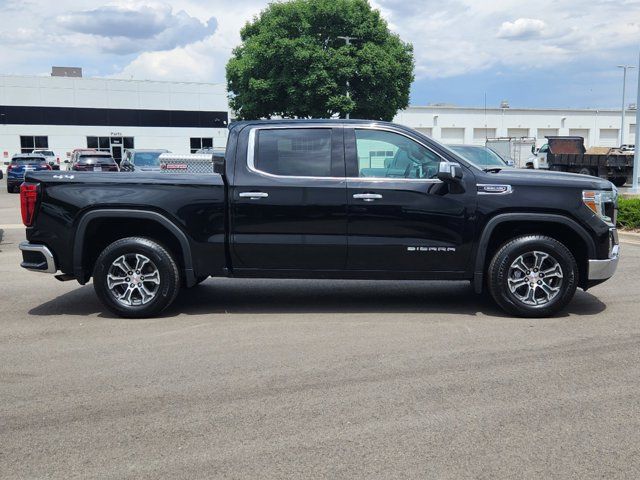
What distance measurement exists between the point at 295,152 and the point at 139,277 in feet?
6.77

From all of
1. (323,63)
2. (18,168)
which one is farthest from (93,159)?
(323,63)

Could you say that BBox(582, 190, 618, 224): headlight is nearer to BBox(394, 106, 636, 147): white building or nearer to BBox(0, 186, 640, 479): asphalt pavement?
BBox(0, 186, 640, 479): asphalt pavement

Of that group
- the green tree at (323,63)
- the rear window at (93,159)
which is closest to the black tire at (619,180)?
the green tree at (323,63)

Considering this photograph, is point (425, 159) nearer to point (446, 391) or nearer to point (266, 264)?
point (266, 264)

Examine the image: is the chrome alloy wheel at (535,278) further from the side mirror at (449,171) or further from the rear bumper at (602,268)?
the side mirror at (449,171)

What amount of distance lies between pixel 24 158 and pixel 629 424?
1287 inches

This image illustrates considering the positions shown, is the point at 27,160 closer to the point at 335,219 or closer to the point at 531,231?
the point at 335,219

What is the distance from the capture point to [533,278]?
6.55 meters

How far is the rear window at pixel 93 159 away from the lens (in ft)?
83.6

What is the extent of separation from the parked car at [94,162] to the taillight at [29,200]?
18.6 meters

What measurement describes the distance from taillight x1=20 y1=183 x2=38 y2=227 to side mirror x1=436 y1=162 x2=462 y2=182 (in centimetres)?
409

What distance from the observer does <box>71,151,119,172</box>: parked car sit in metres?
25.1

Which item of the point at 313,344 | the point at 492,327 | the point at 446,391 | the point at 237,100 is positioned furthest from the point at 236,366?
the point at 237,100

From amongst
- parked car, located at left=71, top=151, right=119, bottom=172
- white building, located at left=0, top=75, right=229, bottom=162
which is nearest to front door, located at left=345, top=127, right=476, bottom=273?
parked car, located at left=71, top=151, right=119, bottom=172
